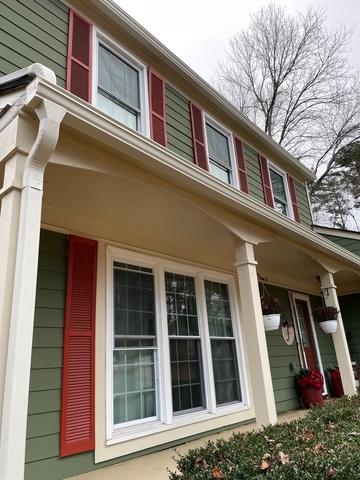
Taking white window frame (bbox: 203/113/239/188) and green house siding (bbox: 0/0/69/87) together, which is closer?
green house siding (bbox: 0/0/69/87)

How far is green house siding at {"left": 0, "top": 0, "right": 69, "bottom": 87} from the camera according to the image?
3.71 metres

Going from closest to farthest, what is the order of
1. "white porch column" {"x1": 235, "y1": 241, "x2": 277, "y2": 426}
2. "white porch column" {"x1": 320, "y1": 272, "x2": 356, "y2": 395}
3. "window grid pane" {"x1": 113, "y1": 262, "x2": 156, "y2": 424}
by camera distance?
1. "white porch column" {"x1": 235, "y1": 241, "x2": 277, "y2": 426}
2. "window grid pane" {"x1": 113, "y1": 262, "x2": 156, "y2": 424}
3. "white porch column" {"x1": 320, "y1": 272, "x2": 356, "y2": 395}

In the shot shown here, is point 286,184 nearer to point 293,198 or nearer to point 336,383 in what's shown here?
point 293,198

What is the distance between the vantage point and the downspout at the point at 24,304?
1.68m

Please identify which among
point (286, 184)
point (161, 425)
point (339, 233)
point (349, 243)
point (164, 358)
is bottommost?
point (161, 425)

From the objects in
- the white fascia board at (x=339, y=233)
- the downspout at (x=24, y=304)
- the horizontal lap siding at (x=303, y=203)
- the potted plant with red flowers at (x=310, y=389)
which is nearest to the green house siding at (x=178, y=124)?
the downspout at (x=24, y=304)

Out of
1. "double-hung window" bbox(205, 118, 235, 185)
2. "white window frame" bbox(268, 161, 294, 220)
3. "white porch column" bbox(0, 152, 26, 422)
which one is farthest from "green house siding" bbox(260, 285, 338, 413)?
"white porch column" bbox(0, 152, 26, 422)

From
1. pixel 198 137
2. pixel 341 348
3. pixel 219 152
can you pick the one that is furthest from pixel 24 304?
pixel 219 152

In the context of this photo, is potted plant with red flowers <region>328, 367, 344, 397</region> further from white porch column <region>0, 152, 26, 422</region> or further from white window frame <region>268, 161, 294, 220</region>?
white porch column <region>0, 152, 26, 422</region>

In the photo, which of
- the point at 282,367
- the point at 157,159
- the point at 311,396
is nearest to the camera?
the point at 157,159

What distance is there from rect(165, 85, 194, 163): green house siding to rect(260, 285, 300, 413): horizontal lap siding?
2785 millimetres

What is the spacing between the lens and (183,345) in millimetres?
4473

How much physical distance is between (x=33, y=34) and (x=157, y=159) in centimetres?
231

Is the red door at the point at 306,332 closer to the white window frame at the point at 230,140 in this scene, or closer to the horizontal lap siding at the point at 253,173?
the horizontal lap siding at the point at 253,173
